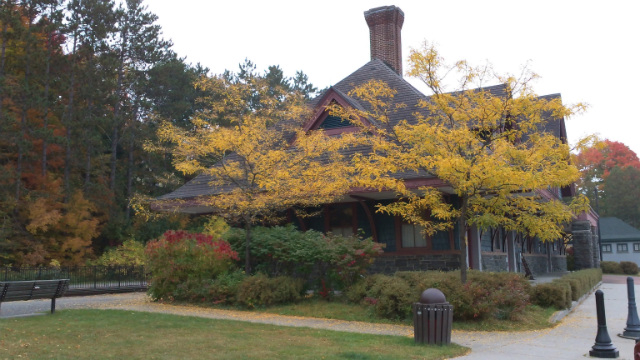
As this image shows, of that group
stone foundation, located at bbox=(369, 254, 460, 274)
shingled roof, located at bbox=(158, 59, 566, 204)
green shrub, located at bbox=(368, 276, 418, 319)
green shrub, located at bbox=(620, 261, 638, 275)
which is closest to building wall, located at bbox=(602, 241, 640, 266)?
green shrub, located at bbox=(620, 261, 638, 275)

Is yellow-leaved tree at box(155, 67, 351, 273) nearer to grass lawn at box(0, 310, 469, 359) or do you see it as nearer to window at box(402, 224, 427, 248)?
window at box(402, 224, 427, 248)

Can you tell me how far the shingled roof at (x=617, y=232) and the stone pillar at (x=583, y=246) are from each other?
105 feet

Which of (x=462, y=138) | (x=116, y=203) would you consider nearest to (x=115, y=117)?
(x=116, y=203)

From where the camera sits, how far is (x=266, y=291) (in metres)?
13.2

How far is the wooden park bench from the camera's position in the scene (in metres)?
10.8

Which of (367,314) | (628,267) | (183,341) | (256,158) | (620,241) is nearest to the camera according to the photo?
(183,341)

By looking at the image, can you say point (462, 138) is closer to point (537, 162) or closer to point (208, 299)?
point (537, 162)

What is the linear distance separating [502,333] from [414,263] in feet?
21.6

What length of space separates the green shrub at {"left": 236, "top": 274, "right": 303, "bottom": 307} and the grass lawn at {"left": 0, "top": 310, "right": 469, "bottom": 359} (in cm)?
241

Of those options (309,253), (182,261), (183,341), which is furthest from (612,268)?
(183,341)

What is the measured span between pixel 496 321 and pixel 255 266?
6681 mm

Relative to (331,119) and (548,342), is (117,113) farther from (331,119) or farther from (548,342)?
(548,342)

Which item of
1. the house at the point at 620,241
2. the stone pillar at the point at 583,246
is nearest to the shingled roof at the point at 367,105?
the stone pillar at the point at 583,246

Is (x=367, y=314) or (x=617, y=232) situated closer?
(x=367, y=314)
